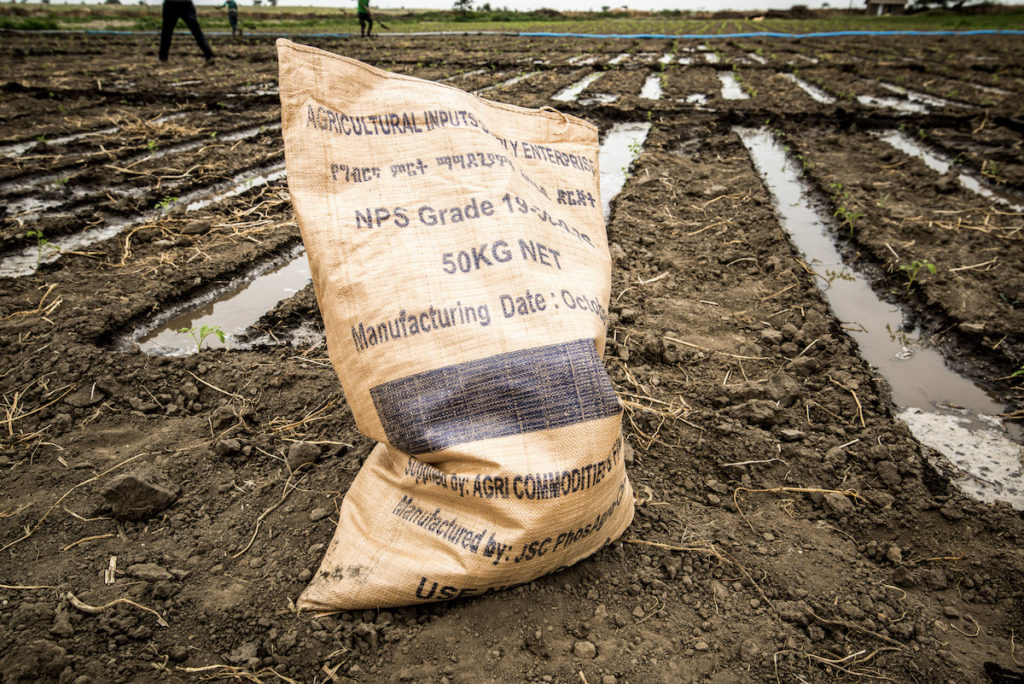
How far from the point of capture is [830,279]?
3158 mm

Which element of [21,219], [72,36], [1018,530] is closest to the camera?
[1018,530]

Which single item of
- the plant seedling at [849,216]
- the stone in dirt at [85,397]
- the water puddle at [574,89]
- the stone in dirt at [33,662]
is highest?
the water puddle at [574,89]

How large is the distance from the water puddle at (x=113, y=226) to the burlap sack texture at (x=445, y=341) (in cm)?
256

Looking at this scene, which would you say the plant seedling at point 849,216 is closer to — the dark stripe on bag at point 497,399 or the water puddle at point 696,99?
the dark stripe on bag at point 497,399

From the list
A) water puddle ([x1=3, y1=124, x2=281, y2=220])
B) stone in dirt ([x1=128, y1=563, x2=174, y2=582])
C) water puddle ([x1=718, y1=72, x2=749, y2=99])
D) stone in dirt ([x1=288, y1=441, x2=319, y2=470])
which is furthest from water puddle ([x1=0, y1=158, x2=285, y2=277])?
water puddle ([x1=718, y1=72, x2=749, y2=99])

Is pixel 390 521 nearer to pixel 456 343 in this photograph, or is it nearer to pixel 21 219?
pixel 456 343

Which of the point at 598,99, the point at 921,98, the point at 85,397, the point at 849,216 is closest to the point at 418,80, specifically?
the point at 85,397

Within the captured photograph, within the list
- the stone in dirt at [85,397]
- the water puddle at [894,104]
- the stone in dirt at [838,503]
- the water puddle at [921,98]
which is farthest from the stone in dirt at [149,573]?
the water puddle at [921,98]

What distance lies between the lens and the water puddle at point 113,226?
302 centimetres

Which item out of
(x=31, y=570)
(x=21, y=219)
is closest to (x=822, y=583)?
(x=31, y=570)

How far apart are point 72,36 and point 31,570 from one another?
70.3ft

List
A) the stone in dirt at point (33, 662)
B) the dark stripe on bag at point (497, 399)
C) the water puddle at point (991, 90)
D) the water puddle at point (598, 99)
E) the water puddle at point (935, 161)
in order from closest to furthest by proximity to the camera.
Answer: the stone in dirt at point (33, 662) < the dark stripe on bag at point (497, 399) < the water puddle at point (935, 161) < the water puddle at point (598, 99) < the water puddle at point (991, 90)

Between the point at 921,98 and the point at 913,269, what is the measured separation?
685 centimetres

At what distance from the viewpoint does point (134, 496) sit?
1562 mm
